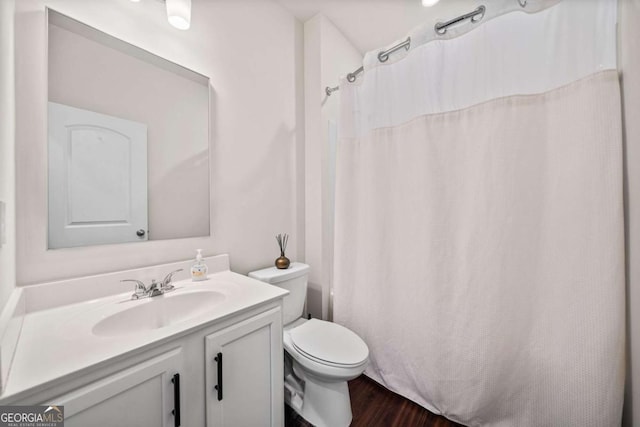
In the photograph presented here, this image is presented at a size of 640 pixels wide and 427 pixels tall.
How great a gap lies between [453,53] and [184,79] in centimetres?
140

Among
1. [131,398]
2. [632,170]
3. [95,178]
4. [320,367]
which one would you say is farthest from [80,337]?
[632,170]

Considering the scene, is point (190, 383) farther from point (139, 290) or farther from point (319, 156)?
point (319, 156)

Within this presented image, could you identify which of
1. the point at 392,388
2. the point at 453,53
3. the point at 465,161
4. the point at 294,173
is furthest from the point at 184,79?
Answer: the point at 392,388

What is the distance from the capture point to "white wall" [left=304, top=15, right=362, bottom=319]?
1.81m

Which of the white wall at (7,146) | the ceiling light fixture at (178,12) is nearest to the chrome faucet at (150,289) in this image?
the white wall at (7,146)

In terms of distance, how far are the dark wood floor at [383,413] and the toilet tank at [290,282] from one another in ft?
1.63

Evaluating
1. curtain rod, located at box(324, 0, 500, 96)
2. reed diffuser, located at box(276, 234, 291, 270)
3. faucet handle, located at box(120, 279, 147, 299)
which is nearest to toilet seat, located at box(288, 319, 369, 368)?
reed diffuser, located at box(276, 234, 291, 270)

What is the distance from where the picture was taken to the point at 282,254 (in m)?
1.62

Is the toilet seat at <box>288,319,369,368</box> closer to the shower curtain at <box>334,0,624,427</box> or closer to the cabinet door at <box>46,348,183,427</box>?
the shower curtain at <box>334,0,624,427</box>

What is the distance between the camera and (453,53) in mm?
1229

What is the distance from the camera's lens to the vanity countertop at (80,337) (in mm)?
543

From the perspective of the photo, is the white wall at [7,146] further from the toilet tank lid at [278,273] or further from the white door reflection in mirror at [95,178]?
the toilet tank lid at [278,273]

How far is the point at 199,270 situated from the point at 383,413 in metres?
1.25

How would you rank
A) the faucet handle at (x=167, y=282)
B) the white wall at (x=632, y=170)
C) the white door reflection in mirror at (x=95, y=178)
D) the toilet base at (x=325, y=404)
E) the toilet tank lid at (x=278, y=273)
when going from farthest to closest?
the toilet tank lid at (x=278, y=273)
the toilet base at (x=325, y=404)
the faucet handle at (x=167, y=282)
the white door reflection in mirror at (x=95, y=178)
the white wall at (x=632, y=170)
